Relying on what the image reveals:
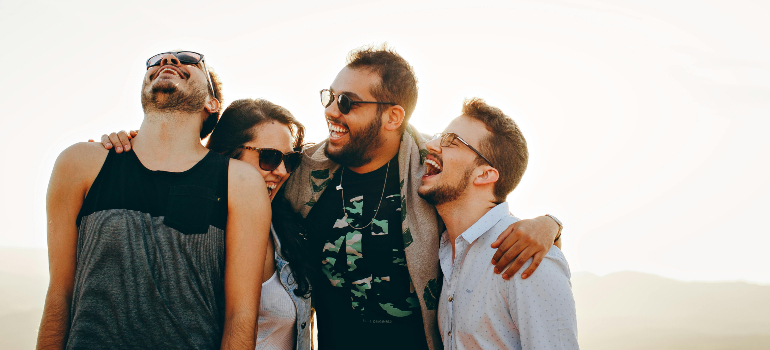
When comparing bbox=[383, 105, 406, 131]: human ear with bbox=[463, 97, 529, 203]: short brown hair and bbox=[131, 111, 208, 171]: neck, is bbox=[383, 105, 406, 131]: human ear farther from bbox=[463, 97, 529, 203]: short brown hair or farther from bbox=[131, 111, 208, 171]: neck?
bbox=[131, 111, 208, 171]: neck

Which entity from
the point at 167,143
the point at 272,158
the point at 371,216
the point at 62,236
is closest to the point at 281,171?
the point at 272,158

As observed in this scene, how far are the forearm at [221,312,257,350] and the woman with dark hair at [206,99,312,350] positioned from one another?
47 centimetres

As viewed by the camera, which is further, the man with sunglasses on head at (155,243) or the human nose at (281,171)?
the human nose at (281,171)

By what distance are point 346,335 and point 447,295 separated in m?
1.03

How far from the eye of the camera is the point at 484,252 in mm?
2645

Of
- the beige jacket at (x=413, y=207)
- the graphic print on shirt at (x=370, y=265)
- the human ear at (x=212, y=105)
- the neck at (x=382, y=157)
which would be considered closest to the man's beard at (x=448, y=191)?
the beige jacket at (x=413, y=207)

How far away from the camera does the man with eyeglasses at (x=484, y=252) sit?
217 centimetres

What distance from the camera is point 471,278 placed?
2604 mm

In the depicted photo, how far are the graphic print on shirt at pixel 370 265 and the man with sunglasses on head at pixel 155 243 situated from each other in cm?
94

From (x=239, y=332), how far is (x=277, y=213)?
1195 mm

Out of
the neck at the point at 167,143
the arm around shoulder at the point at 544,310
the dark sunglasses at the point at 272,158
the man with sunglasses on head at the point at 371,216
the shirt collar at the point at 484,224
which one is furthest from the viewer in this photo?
the dark sunglasses at the point at 272,158

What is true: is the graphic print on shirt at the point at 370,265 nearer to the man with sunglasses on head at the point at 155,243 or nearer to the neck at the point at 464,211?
the neck at the point at 464,211

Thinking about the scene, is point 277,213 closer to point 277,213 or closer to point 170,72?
point 277,213

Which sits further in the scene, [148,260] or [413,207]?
[413,207]
